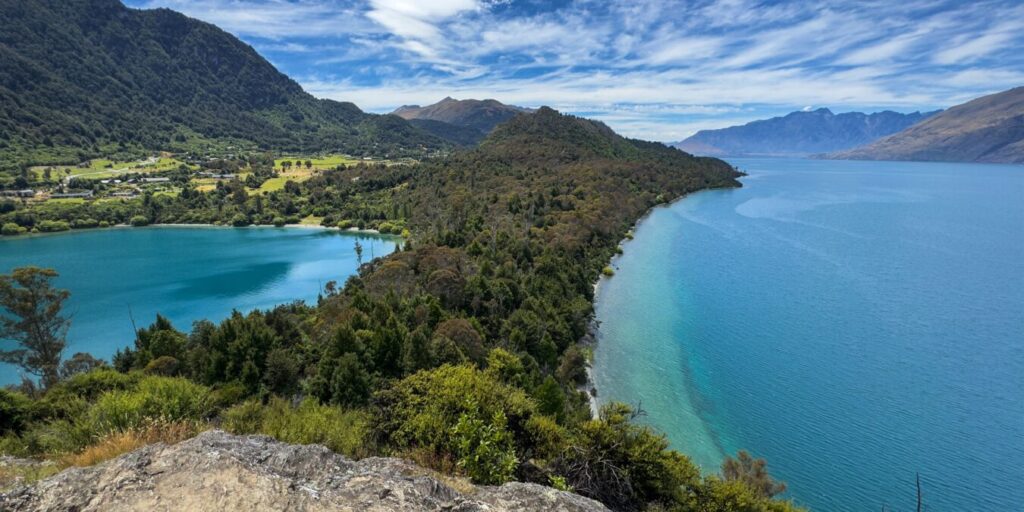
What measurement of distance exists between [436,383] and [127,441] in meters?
10.1

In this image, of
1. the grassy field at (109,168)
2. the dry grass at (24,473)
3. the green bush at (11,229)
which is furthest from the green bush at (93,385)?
the grassy field at (109,168)

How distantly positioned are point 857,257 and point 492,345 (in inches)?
2819

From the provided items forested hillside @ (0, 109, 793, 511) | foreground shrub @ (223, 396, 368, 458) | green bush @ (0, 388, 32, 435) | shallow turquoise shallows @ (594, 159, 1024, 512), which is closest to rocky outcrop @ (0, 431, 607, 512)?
forested hillside @ (0, 109, 793, 511)

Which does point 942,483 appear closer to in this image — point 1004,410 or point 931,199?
point 1004,410

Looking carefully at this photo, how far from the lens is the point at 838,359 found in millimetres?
44000

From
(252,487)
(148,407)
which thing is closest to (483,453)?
(252,487)

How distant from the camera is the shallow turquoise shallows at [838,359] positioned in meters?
29.9

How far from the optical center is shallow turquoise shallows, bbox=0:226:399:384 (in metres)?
58.1

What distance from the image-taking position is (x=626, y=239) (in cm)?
9919

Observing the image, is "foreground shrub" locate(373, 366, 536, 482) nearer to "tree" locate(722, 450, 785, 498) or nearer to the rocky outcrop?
the rocky outcrop

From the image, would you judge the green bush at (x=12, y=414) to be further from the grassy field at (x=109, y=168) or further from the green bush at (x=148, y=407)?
the grassy field at (x=109, y=168)

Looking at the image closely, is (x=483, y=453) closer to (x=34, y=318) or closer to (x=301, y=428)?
(x=301, y=428)

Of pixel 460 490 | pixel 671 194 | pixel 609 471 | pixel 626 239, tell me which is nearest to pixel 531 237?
Answer: pixel 626 239

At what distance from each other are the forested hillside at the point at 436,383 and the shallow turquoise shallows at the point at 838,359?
21.4 feet
